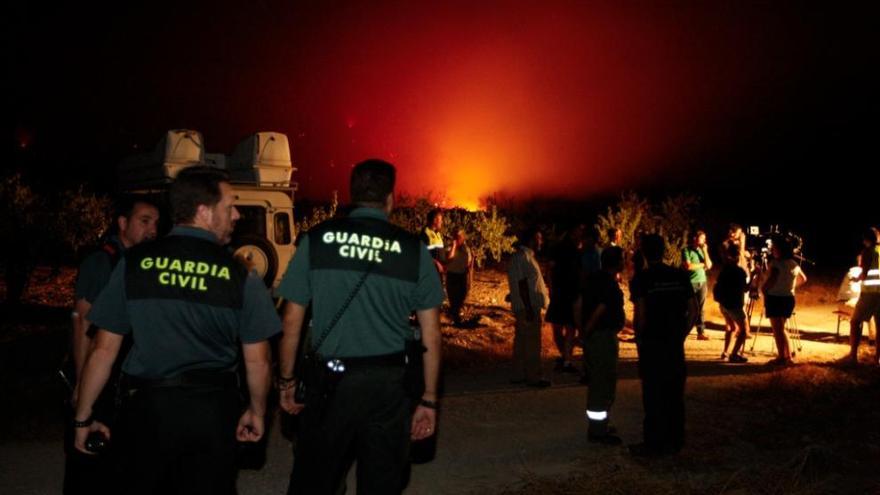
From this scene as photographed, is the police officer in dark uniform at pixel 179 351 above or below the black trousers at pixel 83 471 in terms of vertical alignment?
above

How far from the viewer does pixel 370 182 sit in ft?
11.6

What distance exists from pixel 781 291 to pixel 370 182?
24.8 feet

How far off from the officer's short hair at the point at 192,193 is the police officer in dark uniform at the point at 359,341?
454 mm

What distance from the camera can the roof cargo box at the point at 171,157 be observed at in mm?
10664

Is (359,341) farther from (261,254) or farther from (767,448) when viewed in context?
(261,254)

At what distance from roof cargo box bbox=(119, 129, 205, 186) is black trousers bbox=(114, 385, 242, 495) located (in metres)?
7.85

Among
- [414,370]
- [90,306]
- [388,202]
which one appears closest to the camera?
[414,370]

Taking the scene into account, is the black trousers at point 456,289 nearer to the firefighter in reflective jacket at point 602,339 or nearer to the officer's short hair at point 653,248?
the firefighter in reflective jacket at point 602,339

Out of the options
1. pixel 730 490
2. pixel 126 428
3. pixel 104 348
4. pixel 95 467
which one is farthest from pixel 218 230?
pixel 730 490

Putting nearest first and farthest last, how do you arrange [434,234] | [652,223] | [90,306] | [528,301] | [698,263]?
[90,306] < [528,301] < [698,263] < [434,234] < [652,223]

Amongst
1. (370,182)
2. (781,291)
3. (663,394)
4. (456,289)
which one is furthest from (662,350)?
(456,289)

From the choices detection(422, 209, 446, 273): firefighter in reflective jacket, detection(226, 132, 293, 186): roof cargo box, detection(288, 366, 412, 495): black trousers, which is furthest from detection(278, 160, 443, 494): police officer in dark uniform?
detection(226, 132, 293, 186): roof cargo box

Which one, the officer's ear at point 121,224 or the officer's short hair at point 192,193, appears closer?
the officer's short hair at point 192,193

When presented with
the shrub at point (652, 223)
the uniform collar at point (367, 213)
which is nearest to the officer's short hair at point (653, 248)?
the uniform collar at point (367, 213)
